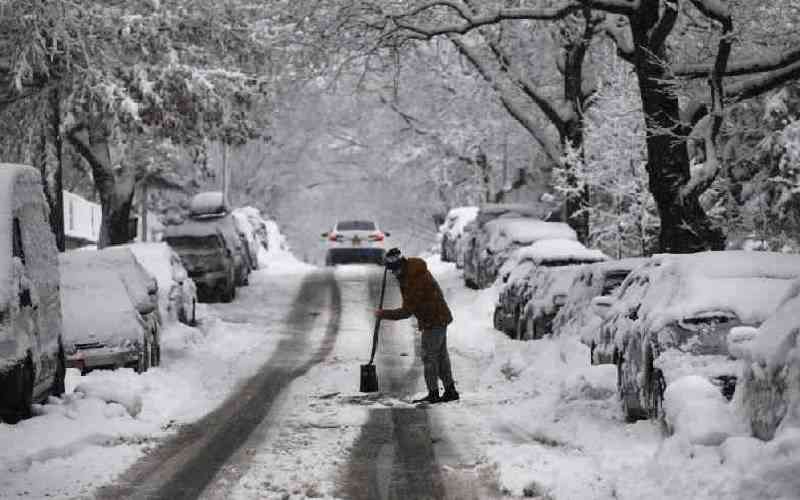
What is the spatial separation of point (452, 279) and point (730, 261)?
23.3 metres

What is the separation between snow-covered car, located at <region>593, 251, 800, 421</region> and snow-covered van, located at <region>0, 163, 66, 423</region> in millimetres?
5513

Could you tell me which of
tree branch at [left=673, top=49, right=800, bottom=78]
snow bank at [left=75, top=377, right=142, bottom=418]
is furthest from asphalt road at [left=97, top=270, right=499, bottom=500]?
tree branch at [left=673, top=49, right=800, bottom=78]

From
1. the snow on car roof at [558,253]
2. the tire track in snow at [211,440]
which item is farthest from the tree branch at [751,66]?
the tire track in snow at [211,440]

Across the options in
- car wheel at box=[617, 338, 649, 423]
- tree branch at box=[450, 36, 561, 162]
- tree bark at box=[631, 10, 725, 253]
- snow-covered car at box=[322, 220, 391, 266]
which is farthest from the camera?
snow-covered car at box=[322, 220, 391, 266]

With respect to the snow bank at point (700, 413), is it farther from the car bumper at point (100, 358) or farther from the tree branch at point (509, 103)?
the tree branch at point (509, 103)

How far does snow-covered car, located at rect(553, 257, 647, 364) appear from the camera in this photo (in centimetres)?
1606

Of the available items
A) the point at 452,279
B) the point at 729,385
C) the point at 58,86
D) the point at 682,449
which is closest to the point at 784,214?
the point at 452,279

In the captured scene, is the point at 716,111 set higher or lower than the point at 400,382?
higher

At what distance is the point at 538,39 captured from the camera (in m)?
36.3

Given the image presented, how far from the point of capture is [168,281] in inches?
869

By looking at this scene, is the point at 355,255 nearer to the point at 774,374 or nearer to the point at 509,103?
the point at 509,103

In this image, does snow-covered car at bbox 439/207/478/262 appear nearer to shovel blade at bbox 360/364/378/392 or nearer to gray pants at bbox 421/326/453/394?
shovel blade at bbox 360/364/378/392

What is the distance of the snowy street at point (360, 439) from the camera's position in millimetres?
9125

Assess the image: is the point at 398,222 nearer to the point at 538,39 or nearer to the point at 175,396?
the point at 538,39
